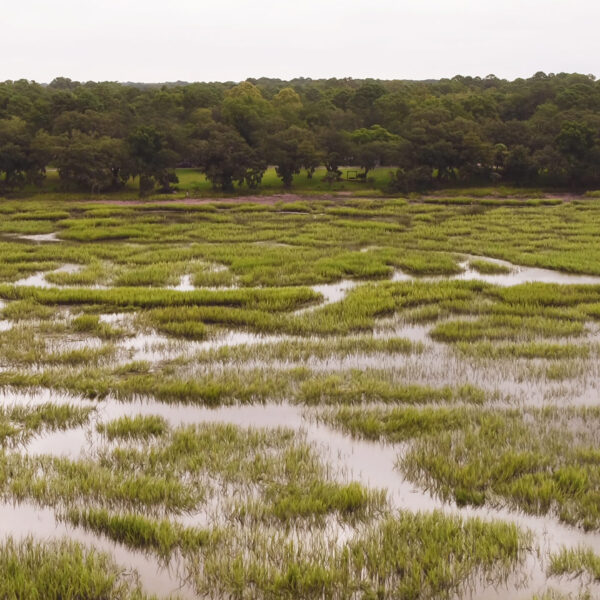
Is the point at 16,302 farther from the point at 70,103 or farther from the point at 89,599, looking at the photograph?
the point at 70,103

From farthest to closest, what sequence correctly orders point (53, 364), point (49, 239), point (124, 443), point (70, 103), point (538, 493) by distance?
point (70, 103) < point (49, 239) < point (53, 364) < point (124, 443) < point (538, 493)

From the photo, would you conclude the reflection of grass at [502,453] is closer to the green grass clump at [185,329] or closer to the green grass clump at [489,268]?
the green grass clump at [185,329]

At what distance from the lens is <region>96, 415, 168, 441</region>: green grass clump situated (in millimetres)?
5898

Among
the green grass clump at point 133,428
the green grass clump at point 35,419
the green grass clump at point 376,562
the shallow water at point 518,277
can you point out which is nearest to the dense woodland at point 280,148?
the shallow water at point 518,277

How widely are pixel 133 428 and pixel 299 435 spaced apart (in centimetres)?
183

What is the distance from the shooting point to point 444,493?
15.6 feet

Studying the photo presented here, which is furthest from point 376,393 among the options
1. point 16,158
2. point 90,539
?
point 16,158

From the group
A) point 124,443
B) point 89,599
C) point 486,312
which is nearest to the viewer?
point 89,599

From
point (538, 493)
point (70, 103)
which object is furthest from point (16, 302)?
point (70, 103)

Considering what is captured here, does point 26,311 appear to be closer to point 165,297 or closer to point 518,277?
point 165,297

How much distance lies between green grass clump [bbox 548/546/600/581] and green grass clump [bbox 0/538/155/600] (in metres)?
2.82

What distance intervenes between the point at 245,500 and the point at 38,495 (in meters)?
1.78

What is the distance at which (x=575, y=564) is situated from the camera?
379 cm

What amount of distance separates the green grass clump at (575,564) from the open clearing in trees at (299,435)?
11mm
